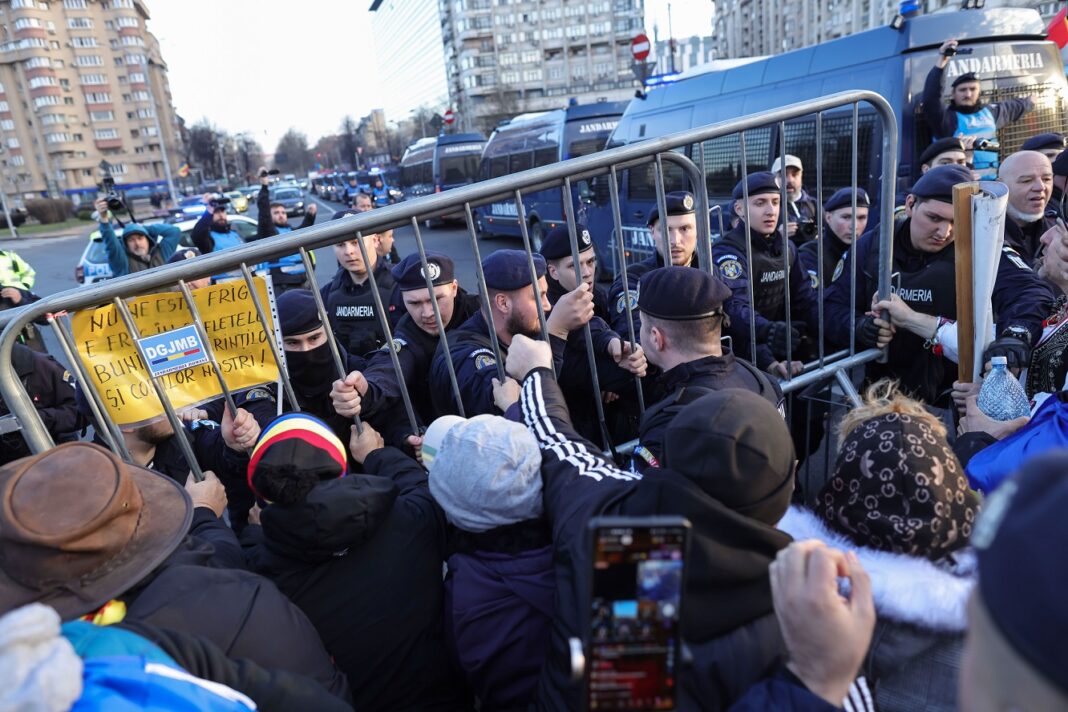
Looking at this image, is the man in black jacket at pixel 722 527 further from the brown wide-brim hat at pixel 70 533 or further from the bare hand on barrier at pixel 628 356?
the bare hand on barrier at pixel 628 356

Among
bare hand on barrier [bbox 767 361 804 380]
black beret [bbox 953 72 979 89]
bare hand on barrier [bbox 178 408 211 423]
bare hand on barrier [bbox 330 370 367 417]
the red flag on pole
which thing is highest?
the red flag on pole

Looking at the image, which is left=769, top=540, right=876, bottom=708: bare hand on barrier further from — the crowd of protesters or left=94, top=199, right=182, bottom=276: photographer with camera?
left=94, top=199, right=182, bottom=276: photographer with camera

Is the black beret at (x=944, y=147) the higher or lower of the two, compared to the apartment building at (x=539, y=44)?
lower

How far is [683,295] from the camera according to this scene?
7.54 ft

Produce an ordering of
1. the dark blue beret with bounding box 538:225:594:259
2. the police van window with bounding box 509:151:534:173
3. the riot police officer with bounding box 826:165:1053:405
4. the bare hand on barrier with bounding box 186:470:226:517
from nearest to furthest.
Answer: the bare hand on barrier with bounding box 186:470:226:517 → the riot police officer with bounding box 826:165:1053:405 → the dark blue beret with bounding box 538:225:594:259 → the police van window with bounding box 509:151:534:173

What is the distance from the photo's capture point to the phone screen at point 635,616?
3.02ft

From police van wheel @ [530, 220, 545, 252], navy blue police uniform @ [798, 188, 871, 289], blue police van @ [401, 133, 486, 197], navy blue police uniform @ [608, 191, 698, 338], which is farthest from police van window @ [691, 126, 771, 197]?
blue police van @ [401, 133, 486, 197]

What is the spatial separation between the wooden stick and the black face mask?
259 cm

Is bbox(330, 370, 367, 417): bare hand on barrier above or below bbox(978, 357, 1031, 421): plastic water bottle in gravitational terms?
above

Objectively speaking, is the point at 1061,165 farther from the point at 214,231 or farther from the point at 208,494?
the point at 214,231

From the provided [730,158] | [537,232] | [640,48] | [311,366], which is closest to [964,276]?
[311,366]

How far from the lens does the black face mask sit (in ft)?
9.29

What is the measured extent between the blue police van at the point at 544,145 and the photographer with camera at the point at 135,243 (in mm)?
6423

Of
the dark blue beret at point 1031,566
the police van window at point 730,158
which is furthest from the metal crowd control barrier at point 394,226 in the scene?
the police van window at point 730,158
